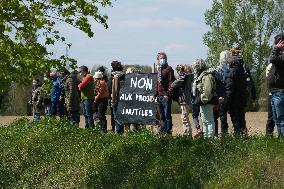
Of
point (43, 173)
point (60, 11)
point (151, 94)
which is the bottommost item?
point (43, 173)

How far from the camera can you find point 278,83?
10938 mm

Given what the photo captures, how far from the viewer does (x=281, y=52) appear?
10500 mm

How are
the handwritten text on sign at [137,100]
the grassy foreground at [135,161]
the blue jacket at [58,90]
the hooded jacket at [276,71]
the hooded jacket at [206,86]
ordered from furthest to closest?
the blue jacket at [58,90]
the handwritten text on sign at [137,100]
the hooded jacket at [206,86]
the hooded jacket at [276,71]
the grassy foreground at [135,161]

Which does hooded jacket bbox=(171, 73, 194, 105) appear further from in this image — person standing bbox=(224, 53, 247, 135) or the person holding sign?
person standing bbox=(224, 53, 247, 135)

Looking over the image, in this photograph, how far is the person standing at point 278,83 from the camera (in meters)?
10.5

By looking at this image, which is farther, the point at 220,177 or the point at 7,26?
the point at 7,26

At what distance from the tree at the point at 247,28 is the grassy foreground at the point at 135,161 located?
4237cm

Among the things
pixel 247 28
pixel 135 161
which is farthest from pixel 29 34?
pixel 247 28

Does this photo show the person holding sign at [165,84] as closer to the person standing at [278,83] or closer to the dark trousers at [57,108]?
the person standing at [278,83]

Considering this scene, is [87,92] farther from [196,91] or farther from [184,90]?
[196,91]

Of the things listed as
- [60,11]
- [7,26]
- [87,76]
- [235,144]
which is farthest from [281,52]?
[87,76]

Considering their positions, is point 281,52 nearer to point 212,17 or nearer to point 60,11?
point 60,11

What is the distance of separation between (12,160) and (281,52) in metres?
5.13

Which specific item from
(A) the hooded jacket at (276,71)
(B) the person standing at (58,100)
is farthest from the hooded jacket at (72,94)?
(A) the hooded jacket at (276,71)
